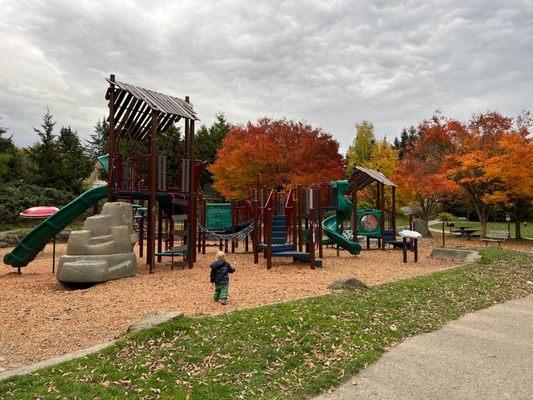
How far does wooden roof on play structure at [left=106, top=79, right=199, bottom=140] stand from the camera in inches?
443

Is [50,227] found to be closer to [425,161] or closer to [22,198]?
[22,198]

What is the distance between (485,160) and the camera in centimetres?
2039

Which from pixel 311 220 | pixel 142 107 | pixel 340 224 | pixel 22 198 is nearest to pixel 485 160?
pixel 340 224

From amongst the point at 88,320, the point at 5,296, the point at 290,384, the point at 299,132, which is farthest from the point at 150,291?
the point at 299,132

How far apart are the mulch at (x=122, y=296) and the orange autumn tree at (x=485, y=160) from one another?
30.5ft

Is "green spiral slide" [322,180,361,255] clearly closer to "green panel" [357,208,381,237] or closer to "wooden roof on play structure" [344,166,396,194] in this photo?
"green panel" [357,208,381,237]

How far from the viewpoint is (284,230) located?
12875mm

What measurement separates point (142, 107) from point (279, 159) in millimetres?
12856

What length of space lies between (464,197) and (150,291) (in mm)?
23593

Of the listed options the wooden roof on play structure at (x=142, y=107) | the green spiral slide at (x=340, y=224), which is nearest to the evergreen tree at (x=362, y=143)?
the green spiral slide at (x=340, y=224)

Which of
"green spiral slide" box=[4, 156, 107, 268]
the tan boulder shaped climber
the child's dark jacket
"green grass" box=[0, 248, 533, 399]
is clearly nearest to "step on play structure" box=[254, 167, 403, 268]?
the tan boulder shaped climber

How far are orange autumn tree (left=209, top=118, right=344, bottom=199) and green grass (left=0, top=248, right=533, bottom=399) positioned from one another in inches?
668

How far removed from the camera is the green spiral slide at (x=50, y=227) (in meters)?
11.4

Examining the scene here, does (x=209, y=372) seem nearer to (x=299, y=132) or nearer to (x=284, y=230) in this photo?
(x=284, y=230)
